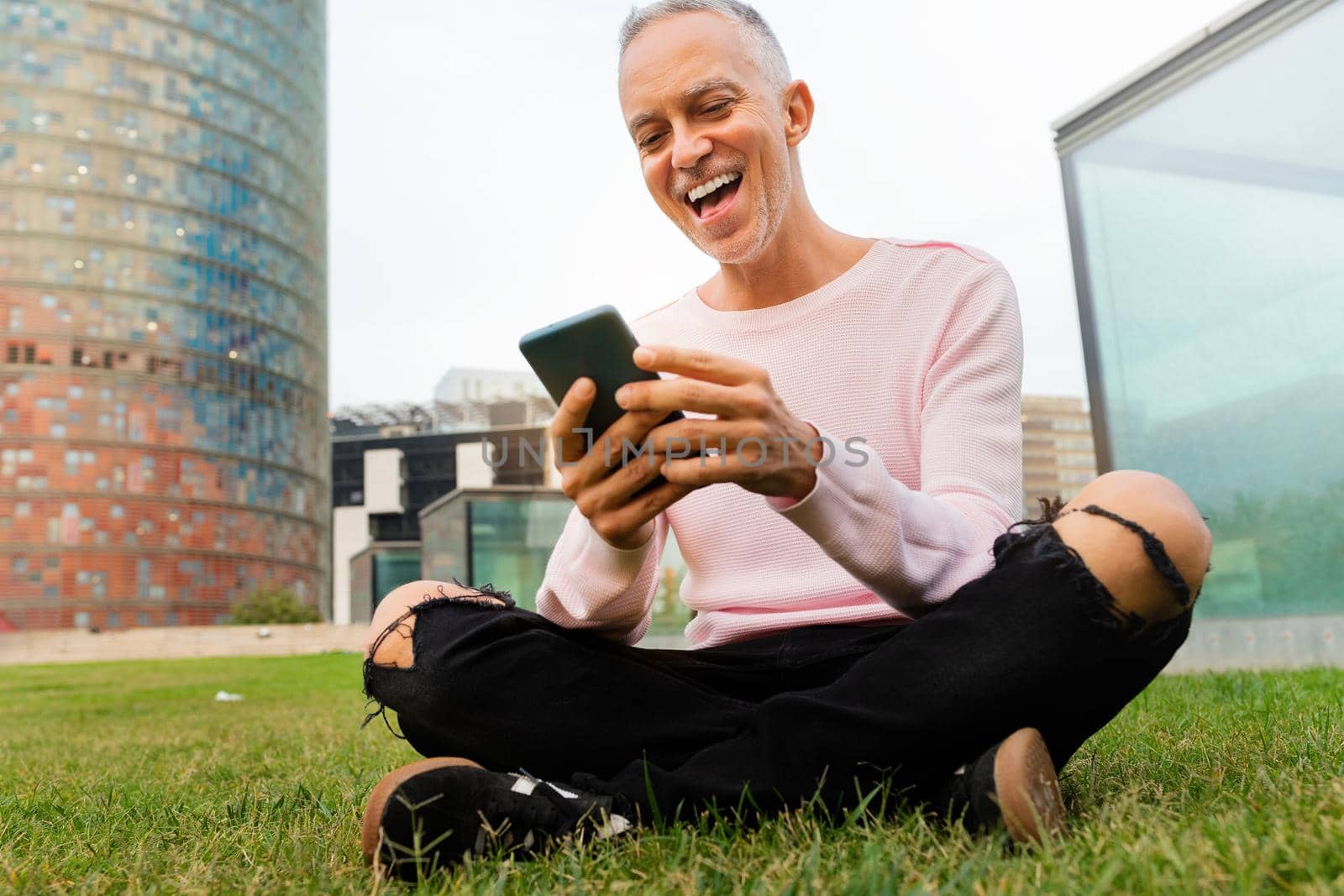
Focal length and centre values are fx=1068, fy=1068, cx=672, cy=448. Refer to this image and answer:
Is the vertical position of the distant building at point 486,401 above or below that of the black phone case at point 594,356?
above

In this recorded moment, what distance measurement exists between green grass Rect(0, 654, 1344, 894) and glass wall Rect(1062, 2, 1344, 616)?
70.8 inches

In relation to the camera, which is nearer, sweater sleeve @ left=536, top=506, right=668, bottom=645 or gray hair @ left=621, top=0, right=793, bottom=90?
sweater sleeve @ left=536, top=506, right=668, bottom=645

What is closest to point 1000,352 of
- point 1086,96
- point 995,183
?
point 1086,96

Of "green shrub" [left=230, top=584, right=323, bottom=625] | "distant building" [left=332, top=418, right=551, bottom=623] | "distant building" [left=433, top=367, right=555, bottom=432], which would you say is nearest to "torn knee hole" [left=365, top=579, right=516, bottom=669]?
"green shrub" [left=230, top=584, right=323, bottom=625]

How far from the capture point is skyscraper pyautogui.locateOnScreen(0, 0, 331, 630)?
47.0 meters

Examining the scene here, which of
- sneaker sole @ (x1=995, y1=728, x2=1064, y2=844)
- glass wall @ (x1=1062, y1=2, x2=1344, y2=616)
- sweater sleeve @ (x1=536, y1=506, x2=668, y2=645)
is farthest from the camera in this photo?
glass wall @ (x1=1062, y1=2, x2=1344, y2=616)

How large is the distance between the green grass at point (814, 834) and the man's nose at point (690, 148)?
1.19 meters

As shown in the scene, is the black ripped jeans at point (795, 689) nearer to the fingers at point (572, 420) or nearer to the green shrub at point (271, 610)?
the fingers at point (572, 420)

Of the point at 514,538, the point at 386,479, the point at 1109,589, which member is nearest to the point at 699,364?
the point at 1109,589

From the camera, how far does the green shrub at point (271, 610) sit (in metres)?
42.7

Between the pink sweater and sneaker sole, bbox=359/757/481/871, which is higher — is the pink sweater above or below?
above

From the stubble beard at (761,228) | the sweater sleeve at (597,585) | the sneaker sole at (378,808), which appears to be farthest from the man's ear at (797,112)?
the sneaker sole at (378,808)

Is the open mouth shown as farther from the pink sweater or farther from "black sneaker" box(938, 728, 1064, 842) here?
"black sneaker" box(938, 728, 1064, 842)

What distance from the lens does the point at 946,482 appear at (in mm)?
1699
